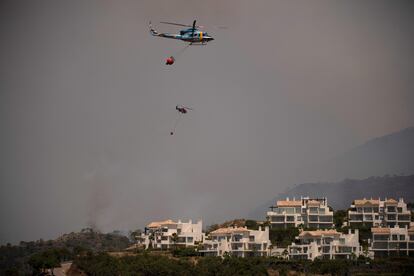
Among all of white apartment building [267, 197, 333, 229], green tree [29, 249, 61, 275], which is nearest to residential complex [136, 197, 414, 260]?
white apartment building [267, 197, 333, 229]

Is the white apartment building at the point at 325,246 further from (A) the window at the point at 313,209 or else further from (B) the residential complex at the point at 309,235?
(A) the window at the point at 313,209

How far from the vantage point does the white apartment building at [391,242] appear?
98.0m

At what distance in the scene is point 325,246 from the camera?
97188mm

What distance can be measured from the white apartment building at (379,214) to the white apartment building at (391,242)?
709 centimetres

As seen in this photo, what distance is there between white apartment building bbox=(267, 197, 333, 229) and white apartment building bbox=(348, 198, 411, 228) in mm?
3322

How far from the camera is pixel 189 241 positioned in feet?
355

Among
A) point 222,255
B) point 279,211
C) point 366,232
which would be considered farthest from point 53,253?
point 366,232

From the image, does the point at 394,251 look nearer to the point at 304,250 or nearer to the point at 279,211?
the point at 304,250

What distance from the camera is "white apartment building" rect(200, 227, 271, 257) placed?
100m

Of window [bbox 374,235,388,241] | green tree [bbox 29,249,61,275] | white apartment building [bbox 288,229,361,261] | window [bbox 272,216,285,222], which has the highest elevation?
window [bbox 272,216,285,222]

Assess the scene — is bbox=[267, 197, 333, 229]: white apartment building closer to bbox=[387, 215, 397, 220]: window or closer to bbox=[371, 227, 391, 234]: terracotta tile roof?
bbox=[387, 215, 397, 220]: window

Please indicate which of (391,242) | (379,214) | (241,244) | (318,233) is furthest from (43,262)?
(379,214)

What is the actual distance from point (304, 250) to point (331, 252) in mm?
3020

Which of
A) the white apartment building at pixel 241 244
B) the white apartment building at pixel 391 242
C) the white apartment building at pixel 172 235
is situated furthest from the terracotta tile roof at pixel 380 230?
the white apartment building at pixel 172 235
